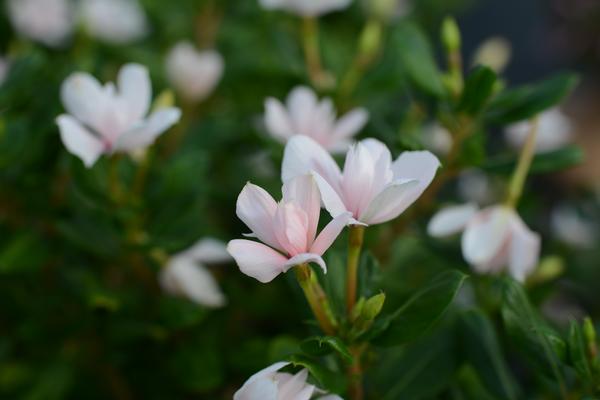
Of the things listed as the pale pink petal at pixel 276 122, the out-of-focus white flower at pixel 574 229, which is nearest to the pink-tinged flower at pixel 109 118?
the pale pink petal at pixel 276 122

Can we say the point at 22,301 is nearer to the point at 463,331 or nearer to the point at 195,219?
the point at 195,219

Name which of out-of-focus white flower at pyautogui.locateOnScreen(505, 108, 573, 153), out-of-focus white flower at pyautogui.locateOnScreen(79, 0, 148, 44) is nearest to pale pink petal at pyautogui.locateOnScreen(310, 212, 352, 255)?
out-of-focus white flower at pyautogui.locateOnScreen(505, 108, 573, 153)

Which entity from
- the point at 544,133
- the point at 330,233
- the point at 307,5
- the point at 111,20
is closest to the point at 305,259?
the point at 330,233

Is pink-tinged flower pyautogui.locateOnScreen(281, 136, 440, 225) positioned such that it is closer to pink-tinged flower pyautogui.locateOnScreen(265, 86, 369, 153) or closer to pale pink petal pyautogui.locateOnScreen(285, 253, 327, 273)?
pale pink petal pyautogui.locateOnScreen(285, 253, 327, 273)

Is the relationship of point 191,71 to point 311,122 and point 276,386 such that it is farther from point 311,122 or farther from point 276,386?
point 276,386

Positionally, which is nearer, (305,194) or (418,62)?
(305,194)

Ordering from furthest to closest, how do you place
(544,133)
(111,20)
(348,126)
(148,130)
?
(111,20)
(544,133)
(348,126)
(148,130)

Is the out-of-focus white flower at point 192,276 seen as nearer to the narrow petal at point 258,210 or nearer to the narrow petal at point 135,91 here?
the narrow petal at point 135,91
